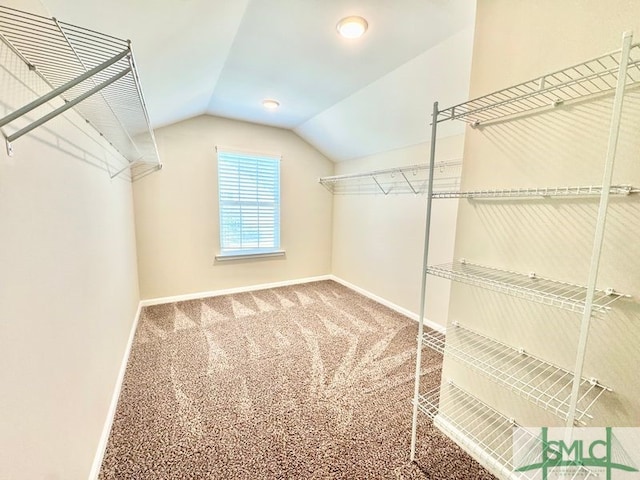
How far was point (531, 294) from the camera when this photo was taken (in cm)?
89

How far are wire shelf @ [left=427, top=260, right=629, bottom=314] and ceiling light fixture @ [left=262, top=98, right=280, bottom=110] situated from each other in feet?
7.99

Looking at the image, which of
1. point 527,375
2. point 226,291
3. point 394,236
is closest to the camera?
point 527,375

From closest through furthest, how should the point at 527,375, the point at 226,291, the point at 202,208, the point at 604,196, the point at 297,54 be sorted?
the point at 604,196, the point at 527,375, the point at 297,54, the point at 202,208, the point at 226,291

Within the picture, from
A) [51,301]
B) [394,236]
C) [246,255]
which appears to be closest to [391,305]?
[394,236]

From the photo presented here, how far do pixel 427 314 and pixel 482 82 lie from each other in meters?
2.31

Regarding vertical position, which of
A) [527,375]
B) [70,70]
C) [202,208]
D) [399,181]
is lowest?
[527,375]

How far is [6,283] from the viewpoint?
715 mm

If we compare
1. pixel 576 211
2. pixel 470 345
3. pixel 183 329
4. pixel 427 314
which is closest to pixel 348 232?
pixel 427 314

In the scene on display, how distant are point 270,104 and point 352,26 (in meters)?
1.49

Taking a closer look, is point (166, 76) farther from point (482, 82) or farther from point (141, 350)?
point (141, 350)

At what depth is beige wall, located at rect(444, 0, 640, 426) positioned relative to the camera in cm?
89

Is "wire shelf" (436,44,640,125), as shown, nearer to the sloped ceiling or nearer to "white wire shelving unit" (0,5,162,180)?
the sloped ceiling

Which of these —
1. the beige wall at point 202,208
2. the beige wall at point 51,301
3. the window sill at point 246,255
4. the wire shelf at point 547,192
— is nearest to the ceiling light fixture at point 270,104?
the beige wall at point 202,208

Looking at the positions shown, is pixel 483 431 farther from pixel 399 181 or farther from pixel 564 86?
pixel 399 181
